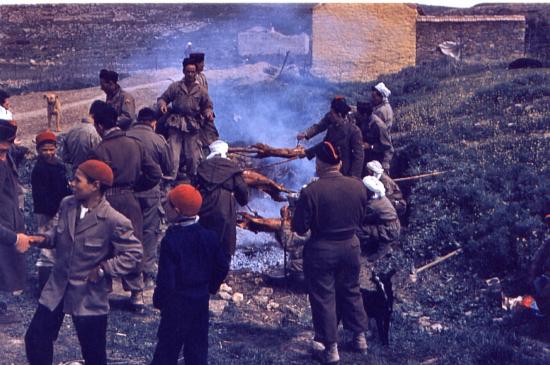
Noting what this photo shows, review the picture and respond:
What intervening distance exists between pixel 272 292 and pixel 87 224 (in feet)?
14.7

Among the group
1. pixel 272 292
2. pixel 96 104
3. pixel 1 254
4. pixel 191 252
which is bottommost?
pixel 272 292

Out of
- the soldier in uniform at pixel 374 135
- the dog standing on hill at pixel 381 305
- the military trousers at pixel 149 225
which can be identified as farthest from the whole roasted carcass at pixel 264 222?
the dog standing on hill at pixel 381 305

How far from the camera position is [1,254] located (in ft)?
24.1

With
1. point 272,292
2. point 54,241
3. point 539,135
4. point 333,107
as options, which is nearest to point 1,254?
point 54,241

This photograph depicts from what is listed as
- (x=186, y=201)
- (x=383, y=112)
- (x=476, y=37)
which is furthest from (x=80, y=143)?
(x=476, y=37)

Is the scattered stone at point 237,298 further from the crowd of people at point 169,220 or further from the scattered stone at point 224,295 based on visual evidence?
the crowd of people at point 169,220

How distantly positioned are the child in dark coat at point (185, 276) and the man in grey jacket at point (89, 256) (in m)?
0.26

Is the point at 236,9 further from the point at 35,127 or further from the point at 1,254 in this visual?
the point at 1,254

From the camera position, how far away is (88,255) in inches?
211

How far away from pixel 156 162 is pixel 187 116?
8.49ft

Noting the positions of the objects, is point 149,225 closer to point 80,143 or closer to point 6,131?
point 80,143

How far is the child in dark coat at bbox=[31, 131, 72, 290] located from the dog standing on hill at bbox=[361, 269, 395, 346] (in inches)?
119

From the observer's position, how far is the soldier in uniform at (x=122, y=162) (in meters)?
7.36

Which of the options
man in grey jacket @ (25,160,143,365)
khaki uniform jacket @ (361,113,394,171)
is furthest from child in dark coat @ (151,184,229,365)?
khaki uniform jacket @ (361,113,394,171)
